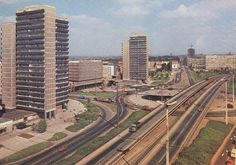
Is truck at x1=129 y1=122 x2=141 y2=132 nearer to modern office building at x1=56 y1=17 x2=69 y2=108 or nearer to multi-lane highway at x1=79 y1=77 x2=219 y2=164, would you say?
multi-lane highway at x1=79 y1=77 x2=219 y2=164

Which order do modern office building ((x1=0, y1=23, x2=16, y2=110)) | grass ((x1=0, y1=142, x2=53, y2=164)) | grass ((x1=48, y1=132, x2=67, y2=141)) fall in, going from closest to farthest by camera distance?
1. grass ((x1=0, y1=142, x2=53, y2=164))
2. grass ((x1=48, y1=132, x2=67, y2=141))
3. modern office building ((x1=0, y1=23, x2=16, y2=110))

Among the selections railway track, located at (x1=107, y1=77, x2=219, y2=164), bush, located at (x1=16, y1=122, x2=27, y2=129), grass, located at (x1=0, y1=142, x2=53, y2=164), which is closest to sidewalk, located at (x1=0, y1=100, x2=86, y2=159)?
bush, located at (x1=16, y1=122, x2=27, y2=129)

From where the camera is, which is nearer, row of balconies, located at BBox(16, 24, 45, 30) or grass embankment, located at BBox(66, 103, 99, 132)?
grass embankment, located at BBox(66, 103, 99, 132)

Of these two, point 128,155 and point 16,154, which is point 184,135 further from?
point 16,154

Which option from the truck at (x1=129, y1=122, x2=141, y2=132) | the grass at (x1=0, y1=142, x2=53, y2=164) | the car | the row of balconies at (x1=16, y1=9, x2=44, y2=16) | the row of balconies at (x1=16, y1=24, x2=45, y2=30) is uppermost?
the row of balconies at (x1=16, y1=9, x2=44, y2=16)

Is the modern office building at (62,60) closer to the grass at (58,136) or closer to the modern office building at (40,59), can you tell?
the modern office building at (40,59)

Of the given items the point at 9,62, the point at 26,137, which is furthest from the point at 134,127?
the point at 9,62

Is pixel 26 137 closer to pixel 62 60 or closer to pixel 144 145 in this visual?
pixel 144 145

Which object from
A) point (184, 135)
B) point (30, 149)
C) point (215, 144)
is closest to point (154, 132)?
point (184, 135)
